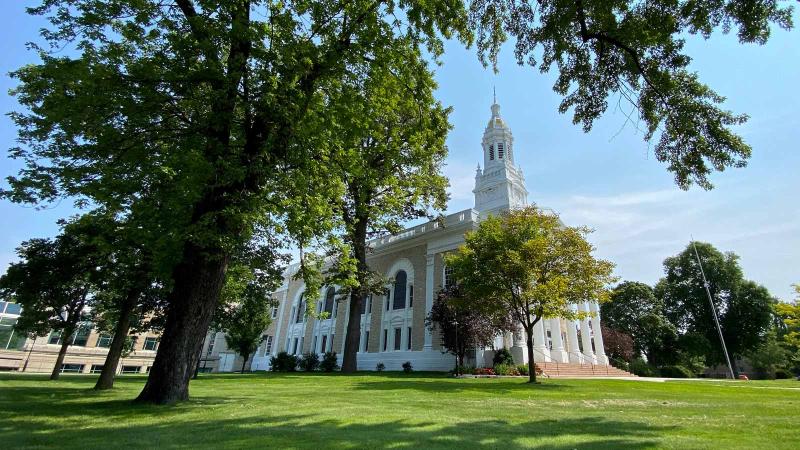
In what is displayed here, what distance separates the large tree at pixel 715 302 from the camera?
46219 mm

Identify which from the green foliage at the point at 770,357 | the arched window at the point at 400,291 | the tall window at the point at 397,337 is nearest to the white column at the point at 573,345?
the tall window at the point at 397,337

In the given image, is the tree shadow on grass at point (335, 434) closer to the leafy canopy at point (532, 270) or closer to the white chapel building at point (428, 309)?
the leafy canopy at point (532, 270)

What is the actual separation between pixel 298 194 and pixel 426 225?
909 inches

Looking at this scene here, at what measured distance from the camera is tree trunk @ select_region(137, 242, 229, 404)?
845 cm

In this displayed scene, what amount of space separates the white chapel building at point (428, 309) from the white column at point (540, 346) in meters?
0.04

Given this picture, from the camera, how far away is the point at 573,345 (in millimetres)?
30000

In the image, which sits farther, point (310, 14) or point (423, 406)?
point (310, 14)

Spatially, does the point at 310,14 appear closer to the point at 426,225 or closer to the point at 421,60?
the point at 421,60

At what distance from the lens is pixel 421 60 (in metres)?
11.3

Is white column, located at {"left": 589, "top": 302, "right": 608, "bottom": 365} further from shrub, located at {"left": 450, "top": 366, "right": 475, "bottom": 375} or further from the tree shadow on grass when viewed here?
the tree shadow on grass

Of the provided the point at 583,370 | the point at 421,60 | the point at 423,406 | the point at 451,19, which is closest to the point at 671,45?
the point at 451,19

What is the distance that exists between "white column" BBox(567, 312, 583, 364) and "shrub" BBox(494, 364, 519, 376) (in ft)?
28.0

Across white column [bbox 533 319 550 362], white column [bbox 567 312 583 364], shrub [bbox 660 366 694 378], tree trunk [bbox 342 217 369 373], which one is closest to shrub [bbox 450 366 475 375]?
white column [bbox 533 319 550 362]

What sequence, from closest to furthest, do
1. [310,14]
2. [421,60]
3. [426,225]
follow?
[310,14] < [421,60] < [426,225]
